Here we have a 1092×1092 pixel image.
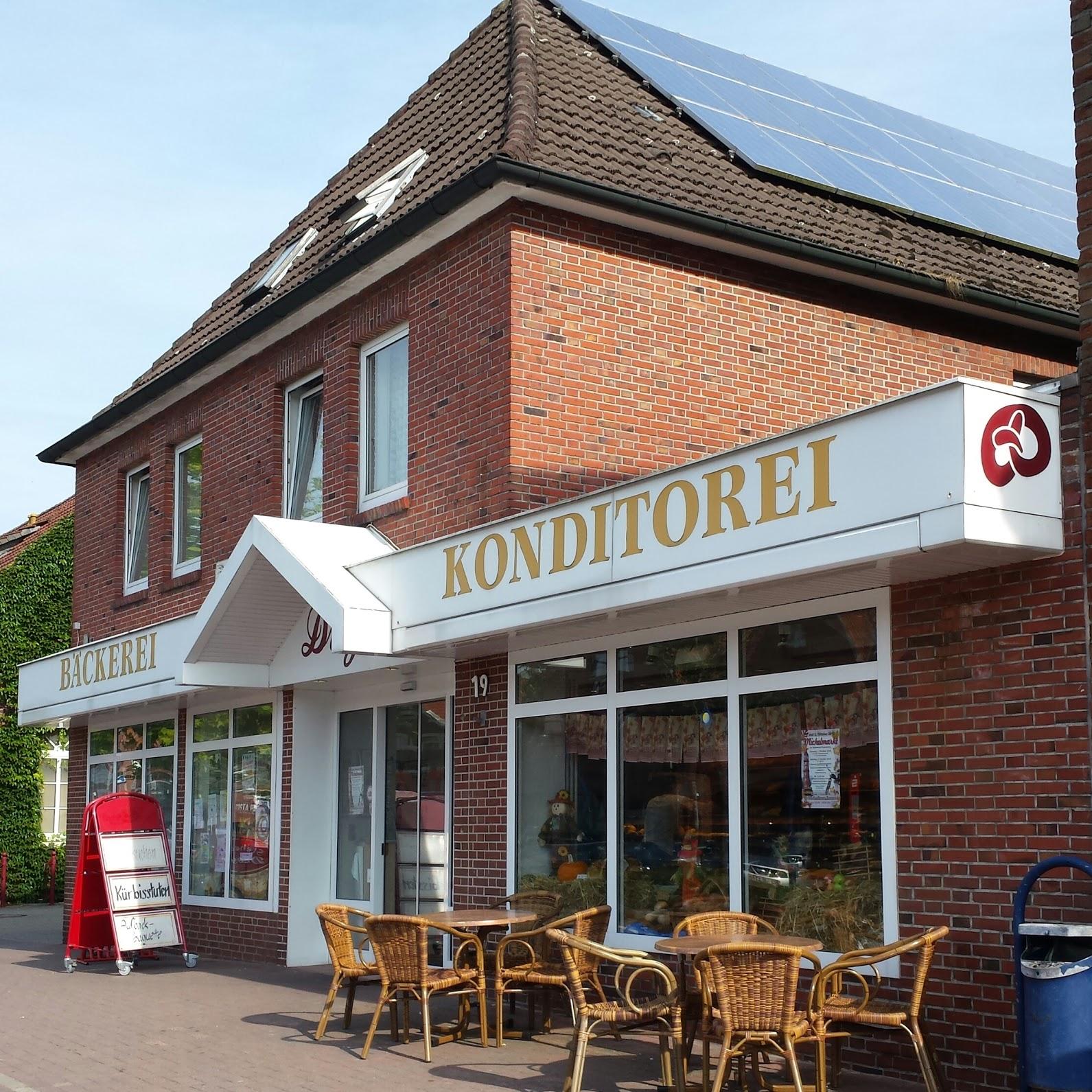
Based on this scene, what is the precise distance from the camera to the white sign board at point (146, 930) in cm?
1377

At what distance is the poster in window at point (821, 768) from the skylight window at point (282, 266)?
858cm

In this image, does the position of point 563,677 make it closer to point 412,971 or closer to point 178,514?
point 412,971

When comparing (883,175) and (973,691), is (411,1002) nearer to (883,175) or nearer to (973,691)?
(973,691)

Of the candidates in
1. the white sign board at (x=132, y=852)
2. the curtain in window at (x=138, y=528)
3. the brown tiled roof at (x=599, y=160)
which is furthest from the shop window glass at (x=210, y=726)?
the brown tiled roof at (x=599, y=160)

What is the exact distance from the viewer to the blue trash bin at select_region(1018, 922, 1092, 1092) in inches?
248

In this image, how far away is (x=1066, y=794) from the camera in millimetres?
7129

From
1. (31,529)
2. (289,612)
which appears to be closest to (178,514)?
(289,612)

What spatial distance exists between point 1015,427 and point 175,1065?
5957 mm

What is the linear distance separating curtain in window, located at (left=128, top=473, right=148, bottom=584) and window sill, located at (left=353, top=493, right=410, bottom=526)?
557 centimetres

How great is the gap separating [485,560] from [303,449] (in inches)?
188

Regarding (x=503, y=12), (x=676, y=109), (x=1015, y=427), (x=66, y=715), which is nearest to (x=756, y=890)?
(x=1015, y=427)

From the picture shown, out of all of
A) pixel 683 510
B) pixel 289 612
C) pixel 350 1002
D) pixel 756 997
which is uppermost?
pixel 683 510

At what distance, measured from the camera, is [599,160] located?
38.0 ft

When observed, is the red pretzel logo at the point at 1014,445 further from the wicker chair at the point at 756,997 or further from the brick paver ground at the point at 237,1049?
the brick paver ground at the point at 237,1049
